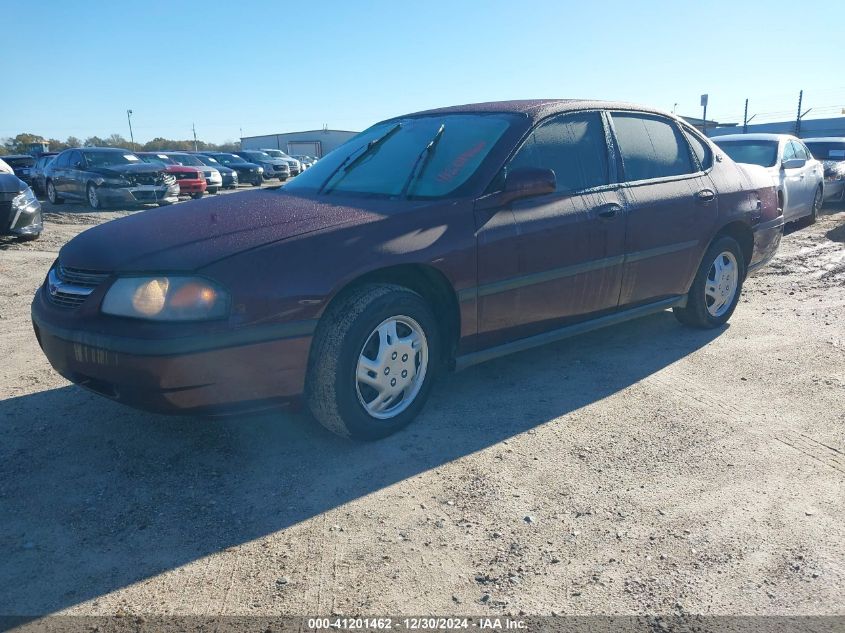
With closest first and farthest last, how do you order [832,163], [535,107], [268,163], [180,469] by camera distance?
1. [180,469]
2. [535,107]
3. [832,163]
4. [268,163]

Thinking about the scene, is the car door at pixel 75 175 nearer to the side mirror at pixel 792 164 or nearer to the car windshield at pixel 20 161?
the car windshield at pixel 20 161

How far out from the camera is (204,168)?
20547mm

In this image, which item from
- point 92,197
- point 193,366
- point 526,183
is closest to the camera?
point 193,366

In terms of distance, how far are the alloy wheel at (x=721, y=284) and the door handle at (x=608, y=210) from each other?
4.34 ft

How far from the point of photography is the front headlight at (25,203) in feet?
29.3

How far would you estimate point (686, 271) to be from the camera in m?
4.84

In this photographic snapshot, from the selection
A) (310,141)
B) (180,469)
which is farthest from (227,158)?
(310,141)

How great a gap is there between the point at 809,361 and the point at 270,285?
3684mm

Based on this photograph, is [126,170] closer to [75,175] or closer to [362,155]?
[75,175]

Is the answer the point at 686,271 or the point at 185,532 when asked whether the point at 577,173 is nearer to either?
the point at 686,271

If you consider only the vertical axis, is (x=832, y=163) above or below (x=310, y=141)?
below

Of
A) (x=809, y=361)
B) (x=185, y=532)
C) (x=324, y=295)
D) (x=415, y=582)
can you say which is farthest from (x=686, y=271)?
(x=185, y=532)

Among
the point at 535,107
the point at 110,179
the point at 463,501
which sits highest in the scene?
the point at 535,107

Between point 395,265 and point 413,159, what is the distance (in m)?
0.95
